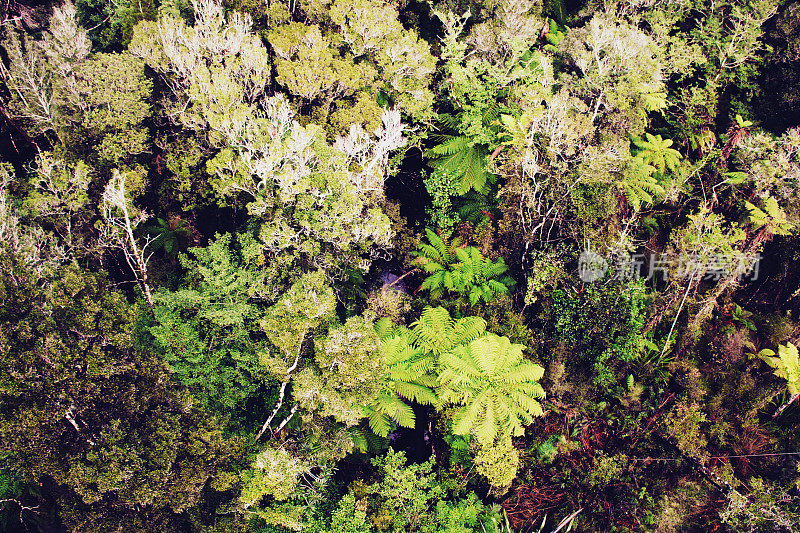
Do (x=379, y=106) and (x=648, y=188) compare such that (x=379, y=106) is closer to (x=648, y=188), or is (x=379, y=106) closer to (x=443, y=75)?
(x=443, y=75)

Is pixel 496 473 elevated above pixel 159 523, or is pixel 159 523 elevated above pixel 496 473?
pixel 159 523

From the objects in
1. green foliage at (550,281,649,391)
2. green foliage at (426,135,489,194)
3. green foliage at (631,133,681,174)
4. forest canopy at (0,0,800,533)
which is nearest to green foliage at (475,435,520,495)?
forest canopy at (0,0,800,533)

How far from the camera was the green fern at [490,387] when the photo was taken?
998cm

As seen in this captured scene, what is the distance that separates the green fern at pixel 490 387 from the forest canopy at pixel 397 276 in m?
0.07

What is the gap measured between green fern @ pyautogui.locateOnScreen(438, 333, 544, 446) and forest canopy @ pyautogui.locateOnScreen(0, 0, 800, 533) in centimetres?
7

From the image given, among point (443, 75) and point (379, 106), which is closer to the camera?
point (379, 106)

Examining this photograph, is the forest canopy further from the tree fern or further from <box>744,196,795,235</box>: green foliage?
<box>744,196,795,235</box>: green foliage

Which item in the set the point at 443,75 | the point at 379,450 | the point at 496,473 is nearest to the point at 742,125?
the point at 443,75

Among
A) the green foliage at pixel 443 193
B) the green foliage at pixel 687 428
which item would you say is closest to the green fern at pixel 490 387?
the green foliage at pixel 687 428

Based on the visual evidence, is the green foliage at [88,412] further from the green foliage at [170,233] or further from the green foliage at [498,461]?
the green foliage at [498,461]

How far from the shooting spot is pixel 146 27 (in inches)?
500

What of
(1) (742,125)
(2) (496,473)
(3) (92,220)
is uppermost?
(1) (742,125)

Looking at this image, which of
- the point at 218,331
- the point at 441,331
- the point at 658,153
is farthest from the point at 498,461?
the point at 658,153

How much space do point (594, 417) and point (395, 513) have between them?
258 inches
